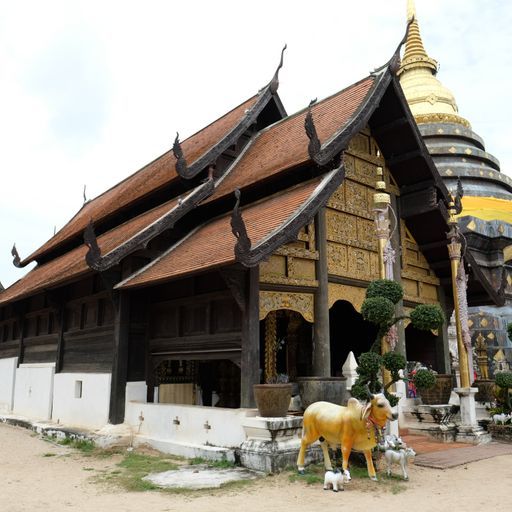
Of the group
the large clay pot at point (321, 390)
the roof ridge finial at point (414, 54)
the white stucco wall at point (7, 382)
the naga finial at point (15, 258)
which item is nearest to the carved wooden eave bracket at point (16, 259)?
the naga finial at point (15, 258)

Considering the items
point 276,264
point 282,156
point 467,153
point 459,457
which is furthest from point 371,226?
point 467,153

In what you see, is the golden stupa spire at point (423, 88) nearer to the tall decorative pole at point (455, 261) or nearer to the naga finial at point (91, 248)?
the tall decorative pole at point (455, 261)

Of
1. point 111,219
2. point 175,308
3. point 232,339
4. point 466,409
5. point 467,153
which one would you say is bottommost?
point 466,409

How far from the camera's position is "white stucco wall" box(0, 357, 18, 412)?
1435 centimetres

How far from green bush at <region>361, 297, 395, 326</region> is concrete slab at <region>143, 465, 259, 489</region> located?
2379mm

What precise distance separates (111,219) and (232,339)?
644 cm

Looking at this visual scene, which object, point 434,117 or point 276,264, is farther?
point 434,117

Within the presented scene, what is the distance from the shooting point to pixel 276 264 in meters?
8.09

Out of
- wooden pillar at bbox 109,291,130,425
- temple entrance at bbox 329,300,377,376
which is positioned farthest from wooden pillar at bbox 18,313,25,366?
temple entrance at bbox 329,300,377,376

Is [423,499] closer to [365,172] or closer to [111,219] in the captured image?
[365,172]

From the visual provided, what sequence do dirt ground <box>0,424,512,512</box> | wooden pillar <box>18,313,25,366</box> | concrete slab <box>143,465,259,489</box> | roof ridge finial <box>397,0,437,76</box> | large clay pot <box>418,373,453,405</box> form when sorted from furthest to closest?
roof ridge finial <box>397,0,437,76</box>, wooden pillar <box>18,313,25,366</box>, large clay pot <box>418,373,453,405</box>, concrete slab <box>143,465,259,489</box>, dirt ground <box>0,424,512,512</box>

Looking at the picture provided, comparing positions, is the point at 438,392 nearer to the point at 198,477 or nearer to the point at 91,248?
the point at 198,477

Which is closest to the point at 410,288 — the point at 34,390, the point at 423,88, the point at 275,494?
the point at 275,494

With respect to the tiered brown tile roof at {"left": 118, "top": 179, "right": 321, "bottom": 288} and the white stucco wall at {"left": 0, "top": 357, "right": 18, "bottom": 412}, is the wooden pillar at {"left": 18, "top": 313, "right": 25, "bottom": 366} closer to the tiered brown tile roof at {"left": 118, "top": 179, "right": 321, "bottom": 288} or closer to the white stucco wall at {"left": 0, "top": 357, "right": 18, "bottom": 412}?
the white stucco wall at {"left": 0, "top": 357, "right": 18, "bottom": 412}
